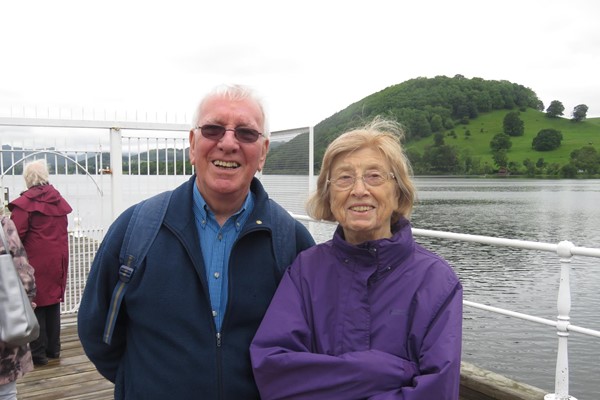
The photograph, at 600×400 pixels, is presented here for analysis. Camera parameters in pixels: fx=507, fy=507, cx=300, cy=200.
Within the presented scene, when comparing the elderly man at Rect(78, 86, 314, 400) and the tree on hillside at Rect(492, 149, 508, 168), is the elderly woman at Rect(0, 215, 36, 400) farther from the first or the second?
the tree on hillside at Rect(492, 149, 508, 168)

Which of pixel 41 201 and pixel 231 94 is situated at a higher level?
pixel 231 94

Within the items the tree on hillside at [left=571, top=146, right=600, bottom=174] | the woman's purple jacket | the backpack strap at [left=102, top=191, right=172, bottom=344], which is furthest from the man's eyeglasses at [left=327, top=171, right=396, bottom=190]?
the tree on hillside at [left=571, top=146, right=600, bottom=174]

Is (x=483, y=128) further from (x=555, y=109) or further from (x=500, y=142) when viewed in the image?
(x=555, y=109)

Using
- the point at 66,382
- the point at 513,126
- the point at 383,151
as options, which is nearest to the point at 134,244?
the point at 383,151

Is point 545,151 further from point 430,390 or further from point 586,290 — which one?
point 430,390

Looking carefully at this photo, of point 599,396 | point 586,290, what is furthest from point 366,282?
point 586,290

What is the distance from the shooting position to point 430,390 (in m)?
1.34

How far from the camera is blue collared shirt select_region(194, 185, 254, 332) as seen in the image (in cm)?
166

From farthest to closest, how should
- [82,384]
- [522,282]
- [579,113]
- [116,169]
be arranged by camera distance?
1. [579,113]
2. [522,282]
3. [116,169]
4. [82,384]

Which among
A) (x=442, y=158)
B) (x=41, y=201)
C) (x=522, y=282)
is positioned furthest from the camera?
(x=442, y=158)

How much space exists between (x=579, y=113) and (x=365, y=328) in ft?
323

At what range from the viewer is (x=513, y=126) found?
259 ft

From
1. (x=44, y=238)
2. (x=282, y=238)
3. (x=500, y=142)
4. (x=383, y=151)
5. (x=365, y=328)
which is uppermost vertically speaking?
(x=500, y=142)

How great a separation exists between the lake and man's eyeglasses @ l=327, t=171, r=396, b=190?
19 cm
